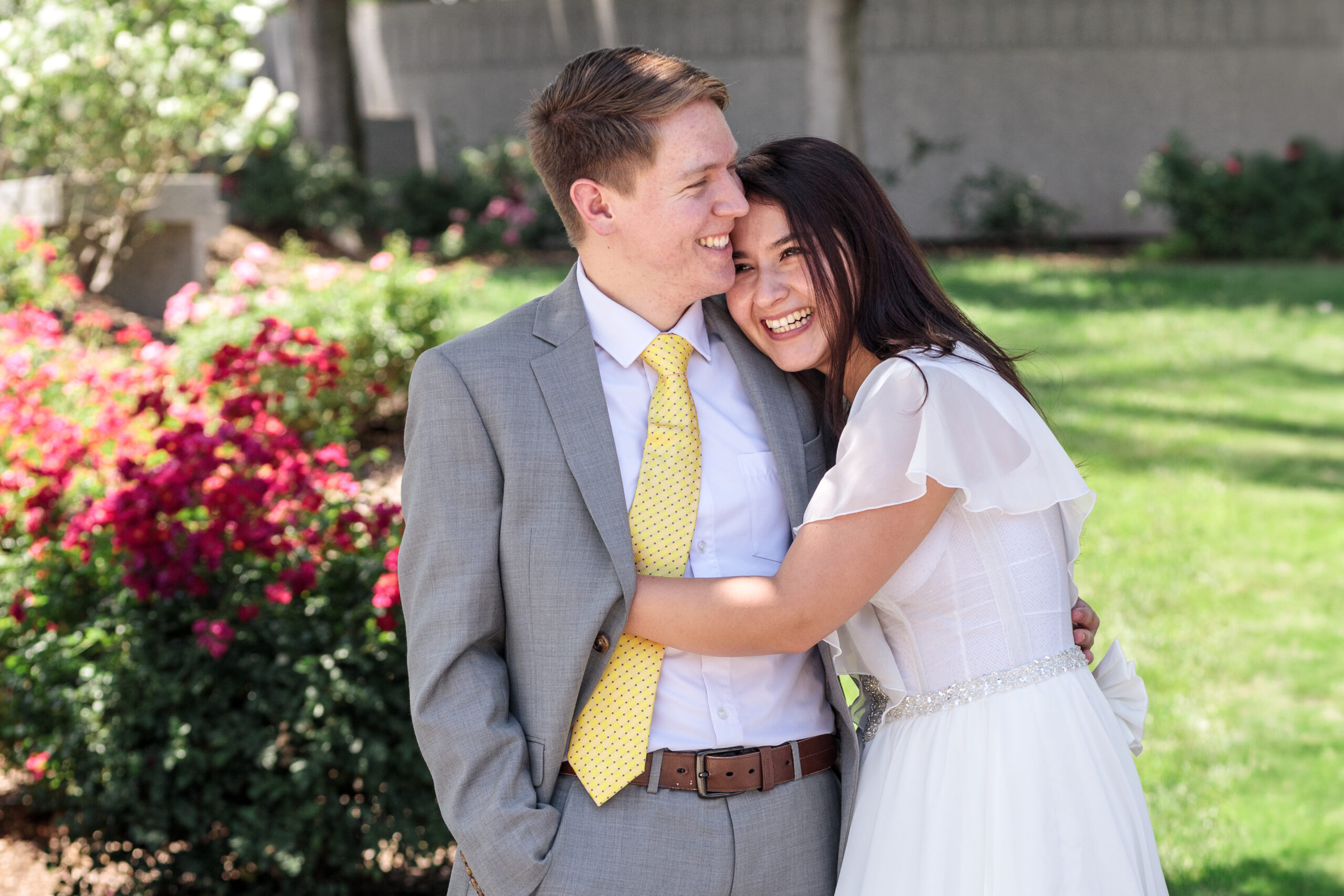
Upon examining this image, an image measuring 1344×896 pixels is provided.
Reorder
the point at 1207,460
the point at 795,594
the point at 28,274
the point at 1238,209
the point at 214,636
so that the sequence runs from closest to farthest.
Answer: the point at 795,594 < the point at 214,636 < the point at 1207,460 < the point at 28,274 < the point at 1238,209

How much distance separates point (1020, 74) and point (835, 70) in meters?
5.90

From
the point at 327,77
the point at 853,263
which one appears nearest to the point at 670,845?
the point at 853,263

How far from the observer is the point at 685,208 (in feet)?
7.66

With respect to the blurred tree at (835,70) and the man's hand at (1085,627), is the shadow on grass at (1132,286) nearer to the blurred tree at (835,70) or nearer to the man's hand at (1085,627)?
the blurred tree at (835,70)

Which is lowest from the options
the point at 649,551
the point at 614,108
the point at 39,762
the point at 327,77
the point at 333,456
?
the point at 39,762

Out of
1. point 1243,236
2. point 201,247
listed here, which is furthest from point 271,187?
point 1243,236

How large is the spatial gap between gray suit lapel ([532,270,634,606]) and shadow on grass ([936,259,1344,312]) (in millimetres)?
8973

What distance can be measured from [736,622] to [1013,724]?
1.74 feet

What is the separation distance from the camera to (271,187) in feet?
46.2

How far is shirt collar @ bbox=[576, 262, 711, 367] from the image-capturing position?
237 centimetres

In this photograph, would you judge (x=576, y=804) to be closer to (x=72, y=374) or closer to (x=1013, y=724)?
(x=1013, y=724)

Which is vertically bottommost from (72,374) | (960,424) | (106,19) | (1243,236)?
(1243,236)

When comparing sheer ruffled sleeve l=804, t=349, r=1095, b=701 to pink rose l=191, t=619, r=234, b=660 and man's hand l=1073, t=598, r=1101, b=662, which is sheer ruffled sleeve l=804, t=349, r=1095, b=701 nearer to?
man's hand l=1073, t=598, r=1101, b=662

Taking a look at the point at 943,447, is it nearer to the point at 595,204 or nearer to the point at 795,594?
the point at 795,594
